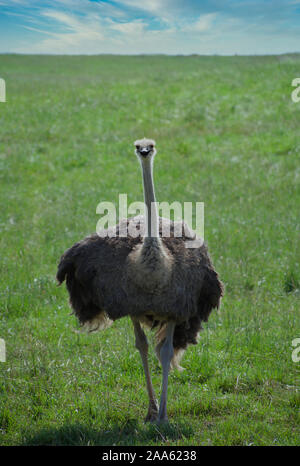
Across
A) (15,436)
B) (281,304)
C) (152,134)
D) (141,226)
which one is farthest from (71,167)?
(15,436)

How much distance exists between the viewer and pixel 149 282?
18.8 feet

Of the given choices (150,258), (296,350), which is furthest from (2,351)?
(296,350)

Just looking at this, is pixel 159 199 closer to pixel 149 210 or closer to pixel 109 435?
pixel 149 210

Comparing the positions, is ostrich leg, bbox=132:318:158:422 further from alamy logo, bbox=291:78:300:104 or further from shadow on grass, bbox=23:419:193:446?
alamy logo, bbox=291:78:300:104

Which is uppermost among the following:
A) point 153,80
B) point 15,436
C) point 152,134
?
point 153,80

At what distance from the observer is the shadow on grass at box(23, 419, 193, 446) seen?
5.61 m

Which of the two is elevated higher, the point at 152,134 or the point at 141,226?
the point at 152,134

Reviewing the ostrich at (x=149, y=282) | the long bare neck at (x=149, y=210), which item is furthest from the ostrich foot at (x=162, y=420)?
the long bare neck at (x=149, y=210)

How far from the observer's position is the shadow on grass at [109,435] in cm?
561

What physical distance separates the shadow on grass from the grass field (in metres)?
0.02
